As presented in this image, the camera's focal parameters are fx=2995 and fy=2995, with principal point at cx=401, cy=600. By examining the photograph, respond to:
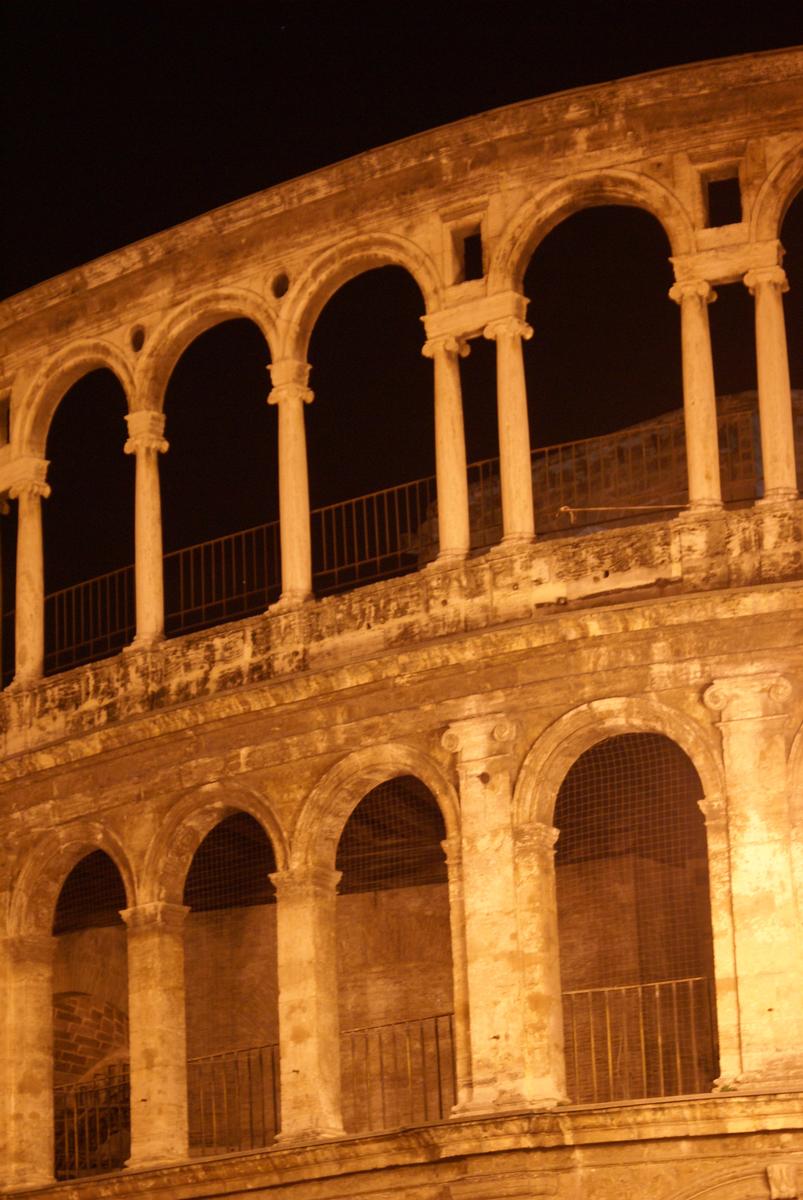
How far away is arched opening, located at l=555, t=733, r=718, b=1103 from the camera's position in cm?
2384

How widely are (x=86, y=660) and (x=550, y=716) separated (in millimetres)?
5977

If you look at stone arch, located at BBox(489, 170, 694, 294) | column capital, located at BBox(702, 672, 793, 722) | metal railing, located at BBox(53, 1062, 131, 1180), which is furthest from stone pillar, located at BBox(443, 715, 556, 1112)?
metal railing, located at BBox(53, 1062, 131, 1180)

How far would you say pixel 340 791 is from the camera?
2309cm

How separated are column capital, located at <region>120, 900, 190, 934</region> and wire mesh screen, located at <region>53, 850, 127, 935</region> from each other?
2.00 meters

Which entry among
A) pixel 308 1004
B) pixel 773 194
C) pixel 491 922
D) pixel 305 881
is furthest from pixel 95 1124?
pixel 773 194

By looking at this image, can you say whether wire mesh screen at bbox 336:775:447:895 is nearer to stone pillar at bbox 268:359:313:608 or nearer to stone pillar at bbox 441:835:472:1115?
stone pillar at bbox 268:359:313:608

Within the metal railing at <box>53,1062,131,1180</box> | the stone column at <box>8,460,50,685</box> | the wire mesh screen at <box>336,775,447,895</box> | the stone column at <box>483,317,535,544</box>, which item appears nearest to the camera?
the stone column at <box>483,317,535,544</box>

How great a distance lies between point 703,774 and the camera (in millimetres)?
21531

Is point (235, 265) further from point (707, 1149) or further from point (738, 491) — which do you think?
point (707, 1149)

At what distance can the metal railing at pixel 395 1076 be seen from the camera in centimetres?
2462

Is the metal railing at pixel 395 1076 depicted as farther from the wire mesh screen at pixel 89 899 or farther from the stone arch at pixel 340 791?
the wire mesh screen at pixel 89 899

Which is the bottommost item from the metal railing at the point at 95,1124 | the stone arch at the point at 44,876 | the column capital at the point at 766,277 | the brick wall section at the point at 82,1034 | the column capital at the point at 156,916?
the metal railing at the point at 95,1124

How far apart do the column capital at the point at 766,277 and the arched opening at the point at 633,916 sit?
3.55 metres

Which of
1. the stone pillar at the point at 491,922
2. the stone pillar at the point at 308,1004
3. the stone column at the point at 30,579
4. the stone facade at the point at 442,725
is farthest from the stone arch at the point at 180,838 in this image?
the stone column at the point at 30,579
